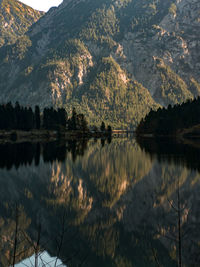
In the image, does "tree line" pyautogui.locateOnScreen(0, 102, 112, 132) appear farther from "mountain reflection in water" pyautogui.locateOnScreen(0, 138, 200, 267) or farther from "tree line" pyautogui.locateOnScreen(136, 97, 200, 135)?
"mountain reflection in water" pyautogui.locateOnScreen(0, 138, 200, 267)

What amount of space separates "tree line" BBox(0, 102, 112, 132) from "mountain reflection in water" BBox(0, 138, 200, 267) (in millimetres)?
125888

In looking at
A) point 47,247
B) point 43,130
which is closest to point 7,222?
point 47,247

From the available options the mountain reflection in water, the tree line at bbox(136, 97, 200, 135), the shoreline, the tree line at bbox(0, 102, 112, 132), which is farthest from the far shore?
the mountain reflection in water

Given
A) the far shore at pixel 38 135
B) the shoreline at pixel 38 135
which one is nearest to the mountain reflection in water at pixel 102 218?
the far shore at pixel 38 135

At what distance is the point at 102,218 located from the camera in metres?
20.7

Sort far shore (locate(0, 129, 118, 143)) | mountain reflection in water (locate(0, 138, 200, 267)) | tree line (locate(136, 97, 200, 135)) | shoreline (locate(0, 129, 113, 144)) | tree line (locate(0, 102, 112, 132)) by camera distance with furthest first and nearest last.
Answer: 1. tree line (locate(136, 97, 200, 135))
2. tree line (locate(0, 102, 112, 132))
3. shoreline (locate(0, 129, 113, 144))
4. far shore (locate(0, 129, 118, 143))
5. mountain reflection in water (locate(0, 138, 200, 267))

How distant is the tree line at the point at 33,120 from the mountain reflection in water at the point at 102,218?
126 meters

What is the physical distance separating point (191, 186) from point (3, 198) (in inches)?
773

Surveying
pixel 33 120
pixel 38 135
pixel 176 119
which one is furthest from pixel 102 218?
pixel 33 120

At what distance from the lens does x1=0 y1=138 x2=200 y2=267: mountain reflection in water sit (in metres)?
14.9

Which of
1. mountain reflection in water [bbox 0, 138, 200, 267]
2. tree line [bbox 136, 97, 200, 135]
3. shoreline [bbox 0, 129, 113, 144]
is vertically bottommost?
mountain reflection in water [bbox 0, 138, 200, 267]

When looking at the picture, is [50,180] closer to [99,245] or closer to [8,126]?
[99,245]

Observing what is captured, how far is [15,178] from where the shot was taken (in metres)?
34.8

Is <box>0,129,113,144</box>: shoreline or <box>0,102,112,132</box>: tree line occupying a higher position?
<box>0,102,112,132</box>: tree line
